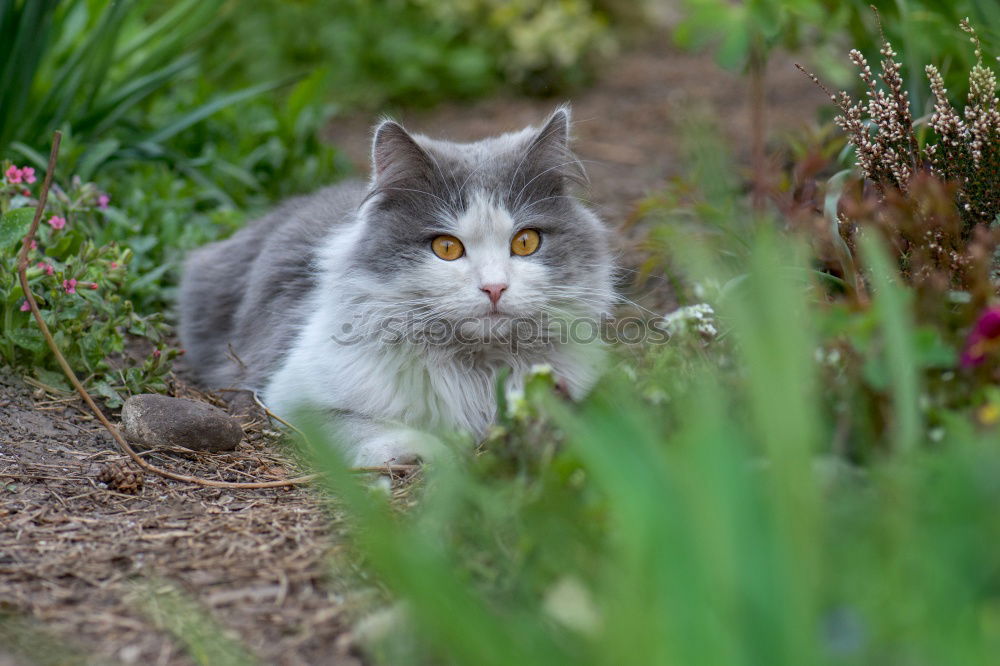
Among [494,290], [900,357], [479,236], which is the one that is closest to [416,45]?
[479,236]

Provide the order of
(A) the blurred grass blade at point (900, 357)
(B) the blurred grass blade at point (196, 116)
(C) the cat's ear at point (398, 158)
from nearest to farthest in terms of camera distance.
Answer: (A) the blurred grass blade at point (900, 357) < (C) the cat's ear at point (398, 158) < (B) the blurred grass blade at point (196, 116)

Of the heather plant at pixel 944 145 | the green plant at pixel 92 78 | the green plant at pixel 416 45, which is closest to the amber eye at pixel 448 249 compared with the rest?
the heather plant at pixel 944 145

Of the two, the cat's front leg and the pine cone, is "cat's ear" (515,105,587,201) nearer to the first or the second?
the cat's front leg

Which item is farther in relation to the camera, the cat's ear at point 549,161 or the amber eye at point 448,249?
the cat's ear at point 549,161

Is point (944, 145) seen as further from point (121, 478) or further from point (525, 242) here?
point (121, 478)

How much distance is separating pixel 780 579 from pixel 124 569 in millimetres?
1371

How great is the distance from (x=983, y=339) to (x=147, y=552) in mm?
1702

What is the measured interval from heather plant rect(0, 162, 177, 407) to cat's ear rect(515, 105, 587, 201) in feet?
4.31

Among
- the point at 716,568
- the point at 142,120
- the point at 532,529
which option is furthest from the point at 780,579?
the point at 142,120

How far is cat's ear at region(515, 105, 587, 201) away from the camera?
2.86 meters

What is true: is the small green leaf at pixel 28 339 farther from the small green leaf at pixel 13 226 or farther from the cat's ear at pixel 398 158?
the cat's ear at pixel 398 158

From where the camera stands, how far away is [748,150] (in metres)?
5.57

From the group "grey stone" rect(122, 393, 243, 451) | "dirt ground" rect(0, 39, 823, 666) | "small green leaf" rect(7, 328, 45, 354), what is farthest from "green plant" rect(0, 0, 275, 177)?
"grey stone" rect(122, 393, 243, 451)

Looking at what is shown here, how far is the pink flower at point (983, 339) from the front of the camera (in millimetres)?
1731
